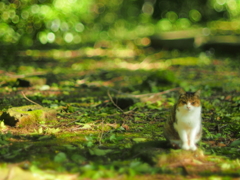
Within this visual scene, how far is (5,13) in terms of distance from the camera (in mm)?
7195

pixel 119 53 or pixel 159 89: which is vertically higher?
pixel 119 53

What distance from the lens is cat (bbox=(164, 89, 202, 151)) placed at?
2.65m

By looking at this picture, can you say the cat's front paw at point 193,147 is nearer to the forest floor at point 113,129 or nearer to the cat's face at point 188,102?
the forest floor at point 113,129

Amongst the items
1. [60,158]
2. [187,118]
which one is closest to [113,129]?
[60,158]

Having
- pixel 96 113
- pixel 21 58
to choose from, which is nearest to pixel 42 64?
pixel 21 58

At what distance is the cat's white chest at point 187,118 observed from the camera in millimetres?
2643

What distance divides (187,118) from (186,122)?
0.03 m

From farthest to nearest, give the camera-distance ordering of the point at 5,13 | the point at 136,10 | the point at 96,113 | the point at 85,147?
the point at 136,10, the point at 5,13, the point at 96,113, the point at 85,147

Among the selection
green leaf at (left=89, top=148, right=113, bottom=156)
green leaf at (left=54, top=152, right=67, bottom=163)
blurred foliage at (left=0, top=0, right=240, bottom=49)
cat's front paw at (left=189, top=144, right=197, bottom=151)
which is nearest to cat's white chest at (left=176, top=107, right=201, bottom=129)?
cat's front paw at (left=189, top=144, right=197, bottom=151)

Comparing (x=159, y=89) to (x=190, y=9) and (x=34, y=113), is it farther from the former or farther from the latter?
(x=190, y=9)

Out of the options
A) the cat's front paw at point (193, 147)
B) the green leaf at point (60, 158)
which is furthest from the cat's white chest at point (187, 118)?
the green leaf at point (60, 158)

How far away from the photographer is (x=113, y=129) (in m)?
3.67

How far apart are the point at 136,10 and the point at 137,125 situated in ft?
61.6

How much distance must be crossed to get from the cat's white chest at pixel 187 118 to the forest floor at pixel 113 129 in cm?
24
